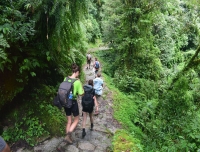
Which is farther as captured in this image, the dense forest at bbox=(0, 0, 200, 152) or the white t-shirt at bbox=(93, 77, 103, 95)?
the white t-shirt at bbox=(93, 77, 103, 95)

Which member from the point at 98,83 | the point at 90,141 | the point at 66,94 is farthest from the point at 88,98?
the point at 98,83

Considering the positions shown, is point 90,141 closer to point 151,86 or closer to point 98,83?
point 98,83

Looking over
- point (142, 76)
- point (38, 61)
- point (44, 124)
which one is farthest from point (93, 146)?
point (142, 76)

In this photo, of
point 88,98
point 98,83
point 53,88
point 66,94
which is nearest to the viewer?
point 66,94

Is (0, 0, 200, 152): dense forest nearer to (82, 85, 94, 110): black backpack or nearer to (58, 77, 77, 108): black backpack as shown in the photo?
(82, 85, 94, 110): black backpack

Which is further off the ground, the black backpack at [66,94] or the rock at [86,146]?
the black backpack at [66,94]

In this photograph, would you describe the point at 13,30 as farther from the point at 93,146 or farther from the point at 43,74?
the point at 93,146

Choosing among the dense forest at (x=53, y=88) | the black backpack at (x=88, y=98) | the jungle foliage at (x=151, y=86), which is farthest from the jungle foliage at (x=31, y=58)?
the jungle foliage at (x=151, y=86)

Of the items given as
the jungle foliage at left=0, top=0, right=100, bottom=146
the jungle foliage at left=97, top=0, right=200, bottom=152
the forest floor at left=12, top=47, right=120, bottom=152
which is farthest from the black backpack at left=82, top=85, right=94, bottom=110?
the jungle foliage at left=97, top=0, right=200, bottom=152

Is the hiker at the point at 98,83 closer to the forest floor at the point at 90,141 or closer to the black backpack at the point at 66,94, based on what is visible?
the forest floor at the point at 90,141

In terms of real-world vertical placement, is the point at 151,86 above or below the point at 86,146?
below

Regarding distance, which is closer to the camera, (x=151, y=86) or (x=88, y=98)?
(x=88, y=98)

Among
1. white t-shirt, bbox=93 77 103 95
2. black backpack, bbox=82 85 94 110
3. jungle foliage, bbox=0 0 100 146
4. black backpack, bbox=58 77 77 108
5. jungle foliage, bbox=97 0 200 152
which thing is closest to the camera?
black backpack, bbox=58 77 77 108

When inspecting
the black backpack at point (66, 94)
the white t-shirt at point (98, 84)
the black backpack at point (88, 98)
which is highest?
the black backpack at point (66, 94)
